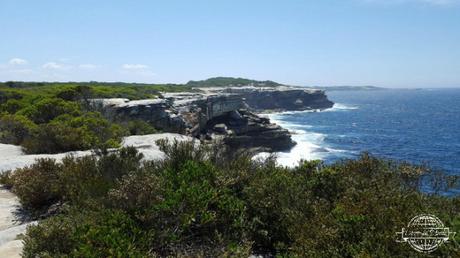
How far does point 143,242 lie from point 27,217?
5482mm

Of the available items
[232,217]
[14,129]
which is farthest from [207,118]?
[232,217]

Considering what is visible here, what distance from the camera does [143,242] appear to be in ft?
18.3

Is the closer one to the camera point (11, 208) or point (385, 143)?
point (11, 208)

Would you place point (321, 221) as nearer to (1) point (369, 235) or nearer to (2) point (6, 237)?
(1) point (369, 235)

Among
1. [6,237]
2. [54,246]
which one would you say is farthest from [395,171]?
[6,237]

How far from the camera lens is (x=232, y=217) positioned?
22.2 feet

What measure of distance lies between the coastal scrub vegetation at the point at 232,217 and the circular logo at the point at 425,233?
0.11 metres

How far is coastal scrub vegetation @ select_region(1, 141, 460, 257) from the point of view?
5348mm

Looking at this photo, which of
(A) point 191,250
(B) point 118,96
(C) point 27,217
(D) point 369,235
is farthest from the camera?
(B) point 118,96

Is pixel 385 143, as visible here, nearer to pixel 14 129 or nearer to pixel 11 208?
pixel 14 129

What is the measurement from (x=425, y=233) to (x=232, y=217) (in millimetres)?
3047

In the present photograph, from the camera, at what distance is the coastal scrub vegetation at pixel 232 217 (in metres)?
5.35

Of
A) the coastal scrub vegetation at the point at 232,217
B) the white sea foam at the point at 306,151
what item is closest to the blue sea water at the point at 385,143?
the white sea foam at the point at 306,151

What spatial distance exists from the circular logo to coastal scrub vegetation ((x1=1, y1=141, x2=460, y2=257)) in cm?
11
